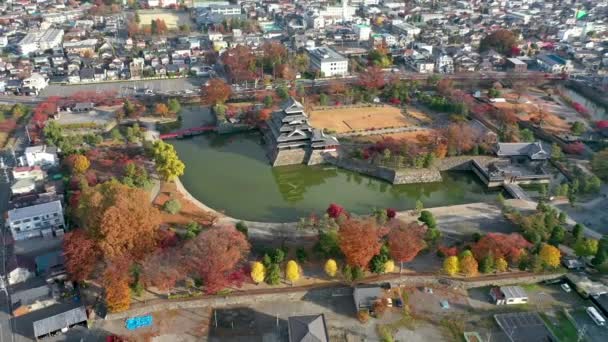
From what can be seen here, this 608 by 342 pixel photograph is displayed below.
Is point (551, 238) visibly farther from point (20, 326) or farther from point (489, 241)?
point (20, 326)

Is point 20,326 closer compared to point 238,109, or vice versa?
point 20,326

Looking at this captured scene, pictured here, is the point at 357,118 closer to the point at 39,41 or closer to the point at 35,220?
the point at 35,220

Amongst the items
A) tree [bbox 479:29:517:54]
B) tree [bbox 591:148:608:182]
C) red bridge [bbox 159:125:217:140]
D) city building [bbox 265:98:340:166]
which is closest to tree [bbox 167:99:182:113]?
red bridge [bbox 159:125:217:140]

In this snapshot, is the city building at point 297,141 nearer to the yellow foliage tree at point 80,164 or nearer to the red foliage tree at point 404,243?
the yellow foliage tree at point 80,164

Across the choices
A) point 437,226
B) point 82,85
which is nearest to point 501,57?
point 437,226

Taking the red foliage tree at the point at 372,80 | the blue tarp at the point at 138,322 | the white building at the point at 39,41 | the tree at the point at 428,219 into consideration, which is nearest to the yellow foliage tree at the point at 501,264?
the tree at the point at 428,219

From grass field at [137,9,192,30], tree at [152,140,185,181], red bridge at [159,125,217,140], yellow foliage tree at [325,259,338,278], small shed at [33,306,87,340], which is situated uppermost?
grass field at [137,9,192,30]

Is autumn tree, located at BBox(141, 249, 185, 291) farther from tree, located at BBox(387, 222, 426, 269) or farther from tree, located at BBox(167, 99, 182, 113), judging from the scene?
tree, located at BBox(167, 99, 182, 113)
